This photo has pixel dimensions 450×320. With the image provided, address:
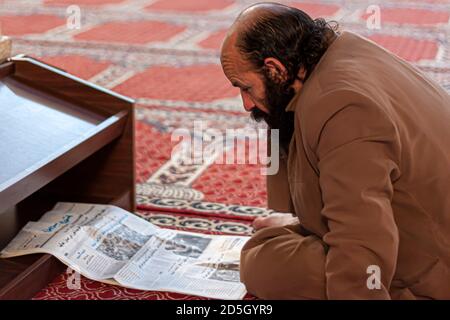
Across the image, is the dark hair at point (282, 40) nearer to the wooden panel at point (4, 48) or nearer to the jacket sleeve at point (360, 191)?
the jacket sleeve at point (360, 191)

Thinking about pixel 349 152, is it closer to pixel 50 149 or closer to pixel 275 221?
pixel 275 221

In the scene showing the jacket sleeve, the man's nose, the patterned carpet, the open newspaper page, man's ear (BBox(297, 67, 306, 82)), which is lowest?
the patterned carpet

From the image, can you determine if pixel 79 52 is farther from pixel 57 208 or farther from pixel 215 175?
pixel 57 208

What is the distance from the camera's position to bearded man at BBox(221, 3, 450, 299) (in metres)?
1.98

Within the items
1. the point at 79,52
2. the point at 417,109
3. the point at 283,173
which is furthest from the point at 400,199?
the point at 79,52

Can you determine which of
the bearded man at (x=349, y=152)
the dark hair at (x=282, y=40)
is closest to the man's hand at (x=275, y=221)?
the bearded man at (x=349, y=152)

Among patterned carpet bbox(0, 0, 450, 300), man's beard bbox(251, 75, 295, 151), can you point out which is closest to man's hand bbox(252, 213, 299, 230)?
patterned carpet bbox(0, 0, 450, 300)

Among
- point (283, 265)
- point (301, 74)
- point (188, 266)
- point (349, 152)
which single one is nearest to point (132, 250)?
point (188, 266)

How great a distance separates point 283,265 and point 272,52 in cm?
62

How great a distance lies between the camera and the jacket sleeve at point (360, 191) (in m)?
1.96

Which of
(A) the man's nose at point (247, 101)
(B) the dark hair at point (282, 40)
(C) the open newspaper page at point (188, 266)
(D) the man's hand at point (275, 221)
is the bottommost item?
(C) the open newspaper page at point (188, 266)

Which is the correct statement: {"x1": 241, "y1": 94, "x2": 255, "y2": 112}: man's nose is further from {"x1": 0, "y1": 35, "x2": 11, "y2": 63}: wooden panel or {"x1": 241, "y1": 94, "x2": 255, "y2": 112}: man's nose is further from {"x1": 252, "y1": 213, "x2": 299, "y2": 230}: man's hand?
{"x1": 0, "y1": 35, "x2": 11, "y2": 63}: wooden panel

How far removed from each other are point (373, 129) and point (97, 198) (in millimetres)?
1509

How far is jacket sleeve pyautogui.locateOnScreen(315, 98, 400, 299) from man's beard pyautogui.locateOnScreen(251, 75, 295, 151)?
0.62ft
